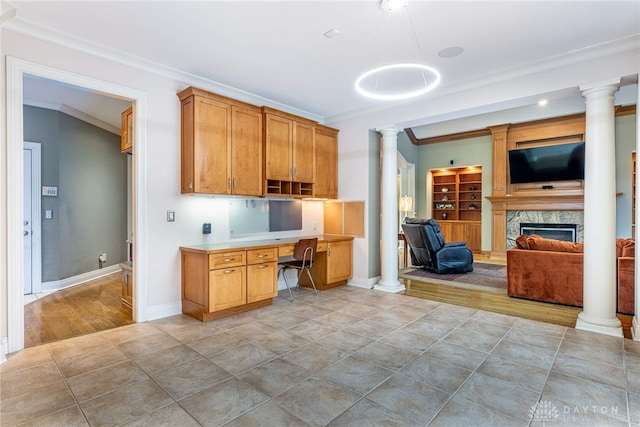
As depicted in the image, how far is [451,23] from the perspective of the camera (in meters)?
2.87

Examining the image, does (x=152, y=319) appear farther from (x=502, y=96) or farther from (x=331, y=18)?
(x=502, y=96)

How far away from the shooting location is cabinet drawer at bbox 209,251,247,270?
11.9 feet

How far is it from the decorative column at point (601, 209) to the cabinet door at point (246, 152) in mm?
3752

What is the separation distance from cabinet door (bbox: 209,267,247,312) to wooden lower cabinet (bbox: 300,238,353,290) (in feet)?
4.75

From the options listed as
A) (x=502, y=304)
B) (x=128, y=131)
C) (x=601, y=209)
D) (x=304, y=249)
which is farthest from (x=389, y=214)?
(x=128, y=131)

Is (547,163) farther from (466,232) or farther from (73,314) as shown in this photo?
(73,314)

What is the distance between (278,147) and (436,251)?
141 inches

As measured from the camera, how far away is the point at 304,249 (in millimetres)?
4402

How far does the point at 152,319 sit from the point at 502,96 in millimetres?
4843

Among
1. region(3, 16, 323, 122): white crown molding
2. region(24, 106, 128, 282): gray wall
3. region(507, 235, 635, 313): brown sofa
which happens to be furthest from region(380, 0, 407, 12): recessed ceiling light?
region(24, 106, 128, 282): gray wall

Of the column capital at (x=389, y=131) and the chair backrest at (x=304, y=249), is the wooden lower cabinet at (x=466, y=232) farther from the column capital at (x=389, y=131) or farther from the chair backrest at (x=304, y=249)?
the chair backrest at (x=304, y=249)

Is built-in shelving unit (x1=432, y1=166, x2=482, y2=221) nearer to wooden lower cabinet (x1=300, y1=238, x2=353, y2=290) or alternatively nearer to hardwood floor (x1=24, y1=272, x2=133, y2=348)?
wooden lower cabinet (x1=300, y1=238, x2=353, y2=290)

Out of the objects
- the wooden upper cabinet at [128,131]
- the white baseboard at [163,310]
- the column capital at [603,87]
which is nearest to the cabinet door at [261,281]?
the white baseboard at [163,310]

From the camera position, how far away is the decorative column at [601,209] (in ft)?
10.8
